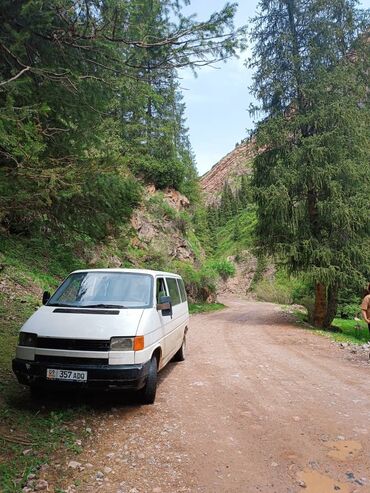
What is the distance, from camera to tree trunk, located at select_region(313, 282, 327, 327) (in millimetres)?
17598

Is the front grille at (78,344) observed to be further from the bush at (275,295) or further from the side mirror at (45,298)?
the bush at (275,295)

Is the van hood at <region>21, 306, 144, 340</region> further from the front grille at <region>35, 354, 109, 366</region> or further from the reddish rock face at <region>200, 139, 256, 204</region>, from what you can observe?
the reddish rock face at <region>200, 139, 256, 204</region>

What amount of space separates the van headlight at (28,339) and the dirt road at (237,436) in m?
1.26

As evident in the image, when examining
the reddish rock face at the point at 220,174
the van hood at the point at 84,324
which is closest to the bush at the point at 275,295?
the van hood at the point at 84,324

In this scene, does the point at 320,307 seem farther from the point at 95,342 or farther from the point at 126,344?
the point at 95,342

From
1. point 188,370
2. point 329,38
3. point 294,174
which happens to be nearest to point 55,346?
point 188,370

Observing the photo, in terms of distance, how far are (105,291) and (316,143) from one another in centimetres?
1357

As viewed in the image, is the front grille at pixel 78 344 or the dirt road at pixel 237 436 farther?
the front grille at pixel 78 344

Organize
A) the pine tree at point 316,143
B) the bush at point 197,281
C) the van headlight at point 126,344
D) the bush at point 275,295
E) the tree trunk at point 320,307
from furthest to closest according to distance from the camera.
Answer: the bush at point 275,295 < the bush at point 197,281 < the tree trunk at point 320,307 < the pine tree at point 316,143 < the van headlight at point 126,344

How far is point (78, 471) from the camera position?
148 inches

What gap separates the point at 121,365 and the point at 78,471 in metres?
1.37

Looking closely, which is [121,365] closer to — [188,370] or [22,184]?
[22,184]

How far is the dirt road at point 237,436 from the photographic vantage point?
364 cm

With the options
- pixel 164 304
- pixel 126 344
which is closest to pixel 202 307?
pixel 164 304
